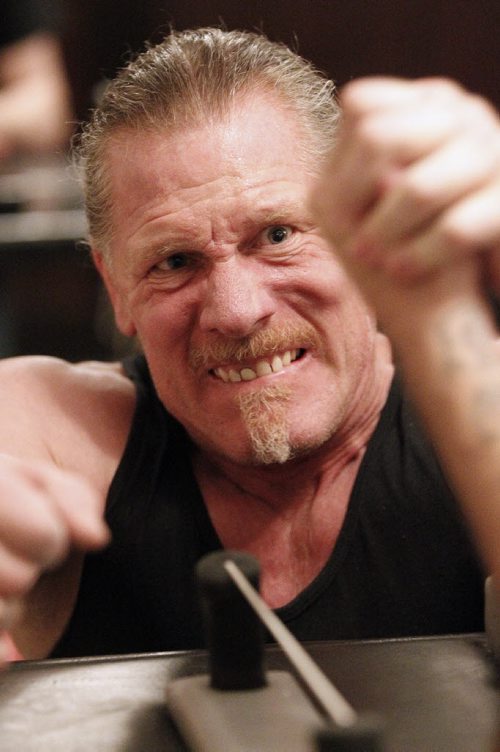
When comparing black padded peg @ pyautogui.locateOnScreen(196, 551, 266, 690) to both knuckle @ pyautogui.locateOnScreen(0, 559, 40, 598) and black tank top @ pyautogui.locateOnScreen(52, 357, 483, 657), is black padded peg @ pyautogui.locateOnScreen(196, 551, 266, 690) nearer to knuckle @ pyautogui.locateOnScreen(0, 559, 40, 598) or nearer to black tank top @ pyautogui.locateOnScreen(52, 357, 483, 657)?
knuckle @ pyautogui.locateOnScreen(0, 559, 40, 598)

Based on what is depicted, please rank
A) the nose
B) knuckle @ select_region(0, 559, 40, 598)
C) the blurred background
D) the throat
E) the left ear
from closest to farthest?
1. knuckle @ select_region(0, 559, 40, 598)
2. the nose
3. the throat
4. the left ear
5. the blurred background

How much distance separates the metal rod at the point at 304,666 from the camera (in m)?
0.61

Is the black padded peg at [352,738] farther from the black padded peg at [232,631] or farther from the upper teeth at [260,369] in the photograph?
the upper teeth at [260,369]

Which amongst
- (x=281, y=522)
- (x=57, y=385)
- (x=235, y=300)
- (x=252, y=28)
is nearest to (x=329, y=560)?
(x=281, y=522)

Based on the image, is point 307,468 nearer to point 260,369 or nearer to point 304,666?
point 260,369

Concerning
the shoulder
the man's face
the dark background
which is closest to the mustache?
the man's face

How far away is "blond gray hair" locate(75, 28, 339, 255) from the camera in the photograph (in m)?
1.29

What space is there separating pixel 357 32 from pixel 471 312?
11.2 feet

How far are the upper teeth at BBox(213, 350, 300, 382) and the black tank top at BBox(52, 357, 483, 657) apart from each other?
0.51 ft

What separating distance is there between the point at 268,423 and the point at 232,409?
0.06m

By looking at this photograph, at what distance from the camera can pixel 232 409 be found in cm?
131

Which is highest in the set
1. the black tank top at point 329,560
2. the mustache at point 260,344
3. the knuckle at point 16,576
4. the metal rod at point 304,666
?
the knuckle at point 16,576

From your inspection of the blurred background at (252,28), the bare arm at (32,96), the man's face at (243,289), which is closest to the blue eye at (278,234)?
the man's face at (243,289)

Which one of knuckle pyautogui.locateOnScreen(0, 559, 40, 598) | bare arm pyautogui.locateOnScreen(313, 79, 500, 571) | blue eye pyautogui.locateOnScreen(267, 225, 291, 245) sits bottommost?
knuckle pyautogui.locateOnScreen(0, 559, 40, 598)
